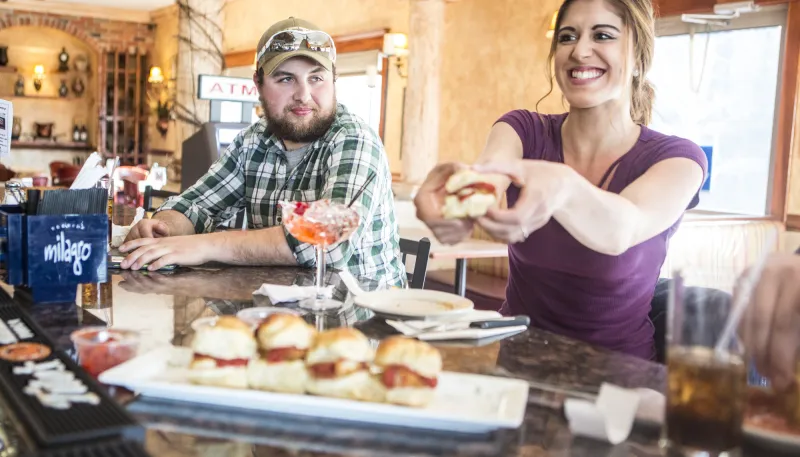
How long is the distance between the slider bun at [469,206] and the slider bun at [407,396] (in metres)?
0.37

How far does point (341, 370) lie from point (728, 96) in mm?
4754

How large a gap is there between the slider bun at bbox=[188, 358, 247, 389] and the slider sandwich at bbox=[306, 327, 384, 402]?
0.27ft

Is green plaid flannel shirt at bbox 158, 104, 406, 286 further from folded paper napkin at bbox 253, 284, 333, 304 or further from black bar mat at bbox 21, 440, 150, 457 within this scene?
black bar mat at bbox 21, 440, 150, 457

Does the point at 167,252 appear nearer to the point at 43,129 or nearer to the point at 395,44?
the point at 395,44

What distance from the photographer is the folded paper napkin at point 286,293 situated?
1459 millimetres

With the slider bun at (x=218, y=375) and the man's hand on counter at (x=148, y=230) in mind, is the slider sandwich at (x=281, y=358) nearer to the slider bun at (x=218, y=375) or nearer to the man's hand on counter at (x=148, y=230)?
the slider bun at (x=218, y=375)

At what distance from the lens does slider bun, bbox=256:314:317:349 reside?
901mm

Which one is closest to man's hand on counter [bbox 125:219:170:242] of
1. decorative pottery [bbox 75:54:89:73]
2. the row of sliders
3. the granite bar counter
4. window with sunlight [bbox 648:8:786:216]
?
the granite bar counter

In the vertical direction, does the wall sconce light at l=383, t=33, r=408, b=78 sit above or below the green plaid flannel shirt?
above

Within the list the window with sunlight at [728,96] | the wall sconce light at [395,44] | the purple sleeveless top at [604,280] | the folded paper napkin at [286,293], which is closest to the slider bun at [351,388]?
the folded paper napkin at [286,293]

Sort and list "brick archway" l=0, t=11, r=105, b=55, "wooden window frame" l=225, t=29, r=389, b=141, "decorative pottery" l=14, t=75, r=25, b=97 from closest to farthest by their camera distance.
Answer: "wooden window frame" l=225, t=29, r=389, b=141, "brick archway" l=0, t=11, r=105, b=55, "decorative pottery" l=14, t=75, r=25, b=97

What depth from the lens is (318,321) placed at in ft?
4.41

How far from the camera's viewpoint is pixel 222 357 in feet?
2.94

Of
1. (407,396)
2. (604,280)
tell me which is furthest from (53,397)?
(604,280)
